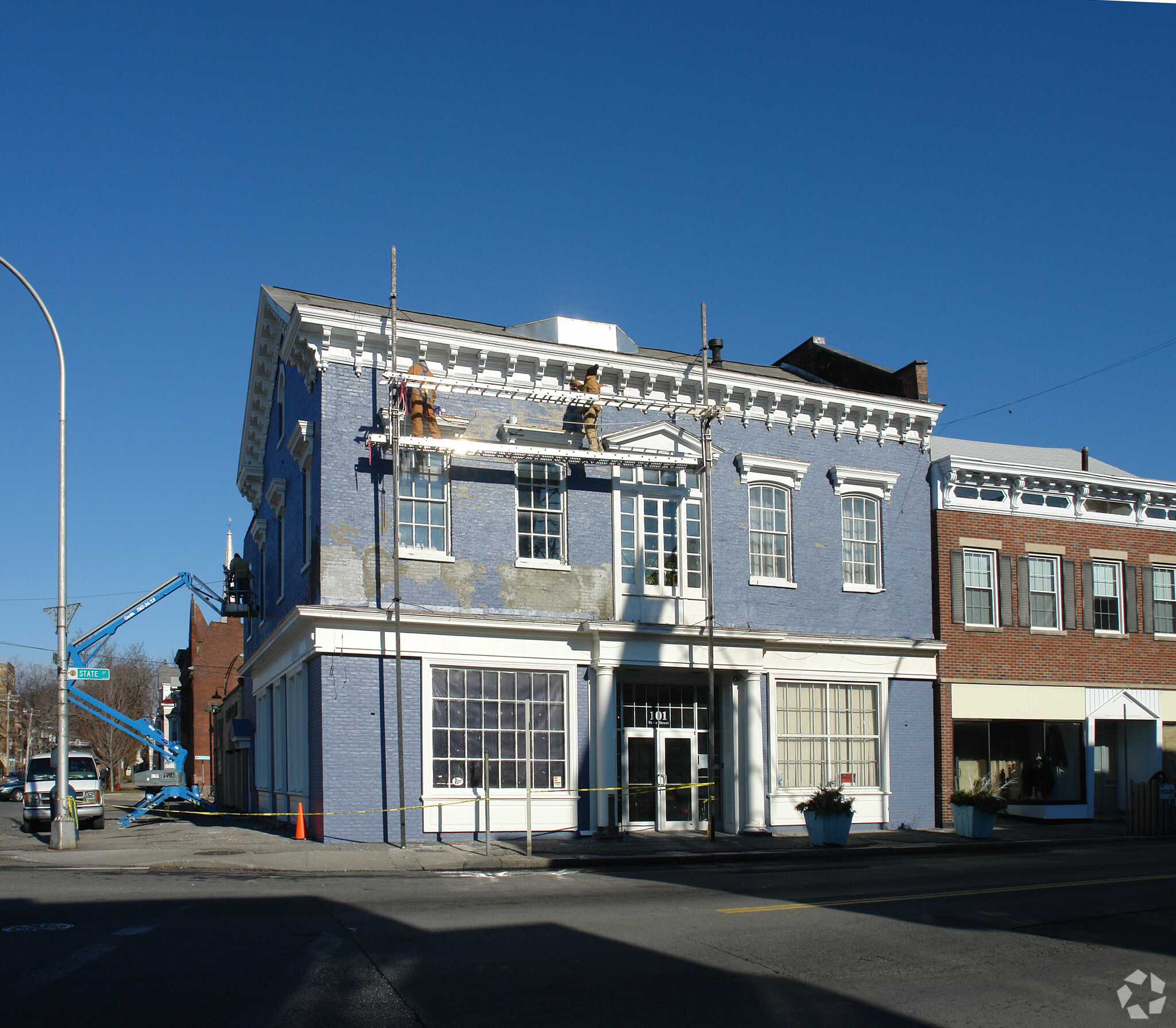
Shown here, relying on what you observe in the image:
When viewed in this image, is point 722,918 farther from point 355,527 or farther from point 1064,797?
point 1064,797

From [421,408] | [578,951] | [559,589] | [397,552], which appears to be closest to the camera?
[578,951]

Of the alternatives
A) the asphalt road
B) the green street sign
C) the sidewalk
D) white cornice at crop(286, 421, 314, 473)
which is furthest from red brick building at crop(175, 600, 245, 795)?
the asphalt road

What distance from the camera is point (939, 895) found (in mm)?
12906

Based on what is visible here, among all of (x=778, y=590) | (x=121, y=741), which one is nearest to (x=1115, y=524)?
(x=778, y=590)

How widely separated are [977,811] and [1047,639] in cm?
573

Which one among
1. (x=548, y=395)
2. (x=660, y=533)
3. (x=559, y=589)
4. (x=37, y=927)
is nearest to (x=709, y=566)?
(x=660, y=533)

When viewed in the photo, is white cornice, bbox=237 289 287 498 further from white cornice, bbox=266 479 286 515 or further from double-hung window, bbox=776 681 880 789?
double-hung window, bbox=776 681 880 789

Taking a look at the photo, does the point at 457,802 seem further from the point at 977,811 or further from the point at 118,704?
the point at 118,704

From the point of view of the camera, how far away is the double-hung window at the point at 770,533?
2309 cm

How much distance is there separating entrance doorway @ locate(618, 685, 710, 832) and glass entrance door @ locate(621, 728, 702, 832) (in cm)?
1

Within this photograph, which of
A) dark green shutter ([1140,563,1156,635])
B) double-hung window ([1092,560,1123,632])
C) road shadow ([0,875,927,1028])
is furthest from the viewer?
dark green shutter ([1140,563,1156,635])

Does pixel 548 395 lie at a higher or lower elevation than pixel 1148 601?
higher

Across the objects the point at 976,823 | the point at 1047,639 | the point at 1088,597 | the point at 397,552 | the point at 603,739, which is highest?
the point at 397,552

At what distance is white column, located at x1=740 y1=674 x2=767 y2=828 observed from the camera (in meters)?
22.0
